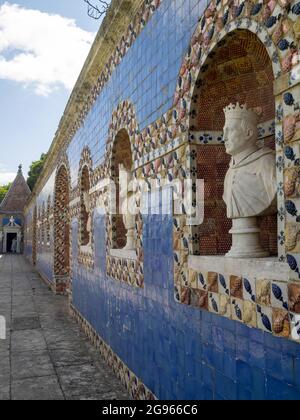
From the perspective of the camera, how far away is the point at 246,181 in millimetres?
2588

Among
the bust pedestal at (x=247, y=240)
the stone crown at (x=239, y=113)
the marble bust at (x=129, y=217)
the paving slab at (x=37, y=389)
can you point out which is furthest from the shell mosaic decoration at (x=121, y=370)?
the stone crown at (x=239, y=113)

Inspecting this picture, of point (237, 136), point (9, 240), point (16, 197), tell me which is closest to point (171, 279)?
point (237, 136)

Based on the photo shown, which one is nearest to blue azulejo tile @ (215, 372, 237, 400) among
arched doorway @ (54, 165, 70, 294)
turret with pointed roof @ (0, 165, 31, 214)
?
arched doorway @ (54, 165, 70, 294)

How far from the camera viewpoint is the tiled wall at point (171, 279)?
2.28 metres

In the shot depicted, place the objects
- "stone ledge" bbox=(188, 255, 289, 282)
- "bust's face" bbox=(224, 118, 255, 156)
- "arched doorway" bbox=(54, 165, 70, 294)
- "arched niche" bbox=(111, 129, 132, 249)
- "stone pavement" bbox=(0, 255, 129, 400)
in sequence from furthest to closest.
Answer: "arched doorway" bbox=(54, 165, 70, 294) → "arched niche" bbox=(111, 129, 132, 249) → "stone pavement" bbox=(0, 255, 129, 400) → "bust's face" bbox=(224, 118, 255, 156) → "stone ledge" bbox=(188, 255, 289, 282)

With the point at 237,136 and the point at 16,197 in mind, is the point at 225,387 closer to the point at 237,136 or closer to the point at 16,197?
the point at 237,136

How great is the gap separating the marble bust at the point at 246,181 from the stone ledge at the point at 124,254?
1.91 meters

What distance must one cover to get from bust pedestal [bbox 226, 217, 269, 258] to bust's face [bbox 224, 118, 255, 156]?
45 cm

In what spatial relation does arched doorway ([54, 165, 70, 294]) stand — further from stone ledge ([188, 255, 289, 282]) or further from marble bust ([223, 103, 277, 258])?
marble bust ([223, 103, 277, 258])

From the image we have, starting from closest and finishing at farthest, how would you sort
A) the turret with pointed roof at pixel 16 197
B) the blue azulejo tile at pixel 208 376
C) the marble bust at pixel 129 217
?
the blue azulejo tile at pixel 208 376, the marble bust at pixel 129 217, the turret with pointed roof at pixel 16 197

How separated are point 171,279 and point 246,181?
1.21 metres

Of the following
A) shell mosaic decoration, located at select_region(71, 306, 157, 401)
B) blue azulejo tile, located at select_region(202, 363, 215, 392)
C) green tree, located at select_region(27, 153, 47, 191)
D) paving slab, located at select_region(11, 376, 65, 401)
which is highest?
green tree, located at select_region(27, 153, 47, 191)

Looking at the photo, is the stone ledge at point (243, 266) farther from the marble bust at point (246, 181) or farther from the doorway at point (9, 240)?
the doorway at point (9, 240)

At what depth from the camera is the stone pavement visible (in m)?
4.45
